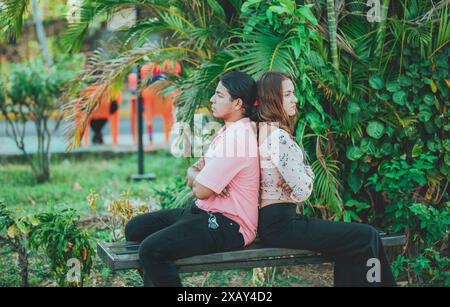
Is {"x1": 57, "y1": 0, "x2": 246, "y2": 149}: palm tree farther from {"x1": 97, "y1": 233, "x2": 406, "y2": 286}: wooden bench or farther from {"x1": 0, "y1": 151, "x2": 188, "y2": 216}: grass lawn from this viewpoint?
{"x1": 97, "y1": 233, "x2": 406, "y2": 286}: wooden bench

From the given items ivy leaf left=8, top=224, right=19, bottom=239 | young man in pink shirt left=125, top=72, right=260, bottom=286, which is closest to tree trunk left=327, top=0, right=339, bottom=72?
young man in pink shirt left=125, top=72, right=260, bottom=286

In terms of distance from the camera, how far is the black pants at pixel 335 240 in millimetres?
4016

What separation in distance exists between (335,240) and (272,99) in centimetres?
84

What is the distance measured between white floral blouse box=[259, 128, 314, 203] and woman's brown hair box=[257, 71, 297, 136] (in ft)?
0.28

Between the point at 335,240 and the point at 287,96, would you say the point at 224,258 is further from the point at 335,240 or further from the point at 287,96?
the point at 287,96

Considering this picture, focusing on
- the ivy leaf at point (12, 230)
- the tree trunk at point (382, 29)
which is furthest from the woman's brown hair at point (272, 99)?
the ivy leaf at point (12, 230)

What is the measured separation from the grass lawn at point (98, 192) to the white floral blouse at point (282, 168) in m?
1.30

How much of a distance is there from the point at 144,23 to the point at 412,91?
204cm

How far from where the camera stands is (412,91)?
5133 millimetres

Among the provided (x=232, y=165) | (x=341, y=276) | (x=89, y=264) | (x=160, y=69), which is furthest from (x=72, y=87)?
(x=341, y=276)

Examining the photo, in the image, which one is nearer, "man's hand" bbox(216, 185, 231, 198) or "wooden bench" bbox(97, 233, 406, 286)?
"wooden bench" bbox(97, 233, 406, 286)

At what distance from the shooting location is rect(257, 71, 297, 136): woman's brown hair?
13.6ft

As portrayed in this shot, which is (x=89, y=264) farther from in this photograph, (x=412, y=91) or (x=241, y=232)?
(x=412, y=91)

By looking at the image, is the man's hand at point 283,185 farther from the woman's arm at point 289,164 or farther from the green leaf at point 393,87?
the green leaf at point 393,87
